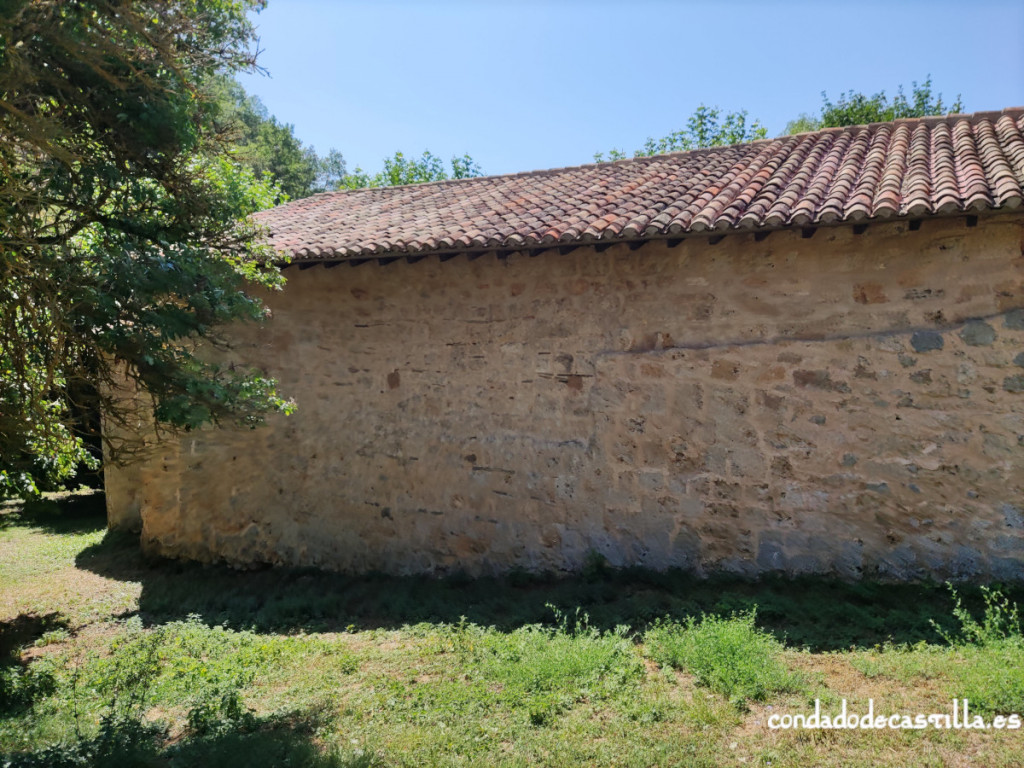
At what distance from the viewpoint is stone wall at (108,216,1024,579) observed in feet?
18.1

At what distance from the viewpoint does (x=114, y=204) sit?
15.5 feet

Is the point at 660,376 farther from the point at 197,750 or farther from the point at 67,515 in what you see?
the point at 67,515

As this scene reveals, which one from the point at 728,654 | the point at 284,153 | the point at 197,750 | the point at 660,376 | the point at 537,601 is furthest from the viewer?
the point at 284,153

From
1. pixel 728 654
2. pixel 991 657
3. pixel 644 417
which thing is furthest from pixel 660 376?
pixel 991 657

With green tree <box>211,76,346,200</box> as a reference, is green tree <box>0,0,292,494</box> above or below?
below

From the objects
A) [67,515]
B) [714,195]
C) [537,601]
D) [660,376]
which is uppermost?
[714,195]

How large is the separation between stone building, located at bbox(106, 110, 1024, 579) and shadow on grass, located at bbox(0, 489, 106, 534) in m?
4.69

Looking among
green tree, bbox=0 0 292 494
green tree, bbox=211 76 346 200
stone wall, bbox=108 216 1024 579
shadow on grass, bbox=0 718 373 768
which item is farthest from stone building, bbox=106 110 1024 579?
green tree, bbox=211 76 346 200

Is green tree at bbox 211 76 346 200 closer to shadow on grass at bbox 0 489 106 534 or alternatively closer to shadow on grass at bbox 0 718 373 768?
shadow on grass at bbox 0 489 106 534

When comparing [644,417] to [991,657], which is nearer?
[991,657]

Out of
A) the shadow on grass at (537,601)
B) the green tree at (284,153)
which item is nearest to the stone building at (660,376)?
the shadow on grass at (537,601)

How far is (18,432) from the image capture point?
15.7 feet

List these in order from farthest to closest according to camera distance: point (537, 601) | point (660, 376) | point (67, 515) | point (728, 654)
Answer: point (67, 515) → point (660, 376) → point (537, 601) → point (728, 654)

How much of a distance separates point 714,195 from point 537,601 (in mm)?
3976
